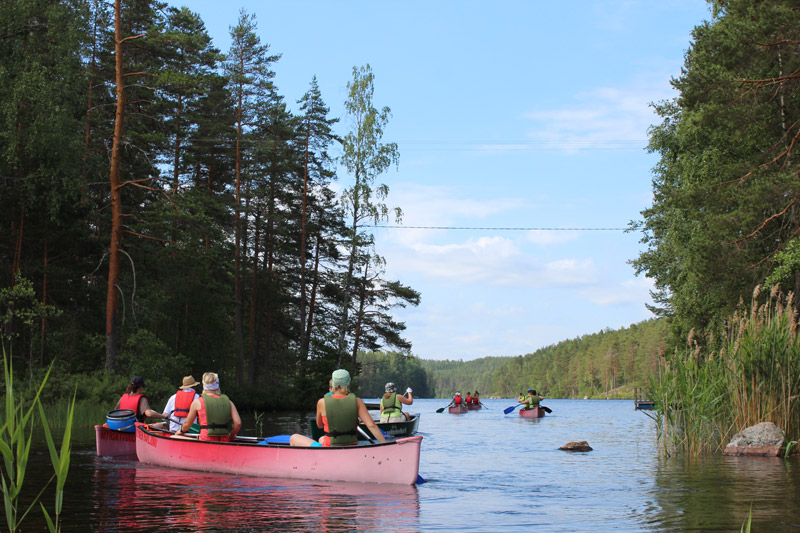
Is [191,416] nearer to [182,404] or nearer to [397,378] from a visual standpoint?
[182,404]

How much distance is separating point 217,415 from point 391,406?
8.07m

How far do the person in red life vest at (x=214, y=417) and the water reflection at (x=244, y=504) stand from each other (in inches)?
26.5

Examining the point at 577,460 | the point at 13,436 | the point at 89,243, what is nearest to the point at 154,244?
the point at 89,243

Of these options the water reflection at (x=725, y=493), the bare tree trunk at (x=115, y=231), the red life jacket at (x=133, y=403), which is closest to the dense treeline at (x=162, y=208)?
the bare tree trunk at (x=115, y=231)

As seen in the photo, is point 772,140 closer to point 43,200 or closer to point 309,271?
point 43,200

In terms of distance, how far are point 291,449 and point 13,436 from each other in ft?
26.7

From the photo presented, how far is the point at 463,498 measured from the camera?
36.3ft

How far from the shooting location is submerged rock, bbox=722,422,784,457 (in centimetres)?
1402

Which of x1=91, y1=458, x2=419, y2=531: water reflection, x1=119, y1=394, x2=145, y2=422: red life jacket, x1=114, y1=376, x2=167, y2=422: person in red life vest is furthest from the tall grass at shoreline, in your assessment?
x1=119, y1=394, x2=145, y2=422: red life jacket

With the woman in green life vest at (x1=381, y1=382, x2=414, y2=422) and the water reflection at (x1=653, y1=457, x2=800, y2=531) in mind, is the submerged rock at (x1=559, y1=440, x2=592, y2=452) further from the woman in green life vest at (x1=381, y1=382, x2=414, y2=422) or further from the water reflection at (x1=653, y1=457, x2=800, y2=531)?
the water reflection at (x1=653, y1=457, x2=800, y2=531)

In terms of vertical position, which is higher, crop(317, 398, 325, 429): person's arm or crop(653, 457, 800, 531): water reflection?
crop(317, 398, 325, 429): person's arm

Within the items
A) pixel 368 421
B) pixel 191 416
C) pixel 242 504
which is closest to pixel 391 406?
pixel 191 416

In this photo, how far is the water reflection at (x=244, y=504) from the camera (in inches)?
335

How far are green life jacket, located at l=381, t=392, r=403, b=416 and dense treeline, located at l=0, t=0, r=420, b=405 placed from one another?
345 inches
